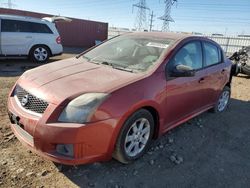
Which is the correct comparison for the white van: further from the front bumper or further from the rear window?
the front bumper

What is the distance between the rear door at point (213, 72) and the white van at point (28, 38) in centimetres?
740

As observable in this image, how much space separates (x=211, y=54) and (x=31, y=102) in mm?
3433

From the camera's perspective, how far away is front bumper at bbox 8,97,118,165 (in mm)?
2672

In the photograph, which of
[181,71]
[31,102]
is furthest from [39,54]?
[181,71]

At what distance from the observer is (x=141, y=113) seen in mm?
3205

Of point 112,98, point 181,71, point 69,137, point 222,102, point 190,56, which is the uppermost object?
point 190,56

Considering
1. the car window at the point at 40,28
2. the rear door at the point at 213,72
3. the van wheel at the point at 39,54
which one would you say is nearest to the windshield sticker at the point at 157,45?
the rear door at the point at 213,72

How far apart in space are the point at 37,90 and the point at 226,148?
289cm

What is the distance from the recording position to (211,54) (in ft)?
16.3

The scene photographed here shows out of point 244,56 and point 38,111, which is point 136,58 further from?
point 244,56

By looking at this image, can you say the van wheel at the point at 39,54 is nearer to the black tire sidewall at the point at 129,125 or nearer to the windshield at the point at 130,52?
the windshield at the point at 130,52

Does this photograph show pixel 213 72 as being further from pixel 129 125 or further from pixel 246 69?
pixel 246 69

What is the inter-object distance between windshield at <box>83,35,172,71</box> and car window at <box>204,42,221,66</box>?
1.07 meters

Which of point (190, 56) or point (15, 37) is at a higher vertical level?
point (190, 56)
